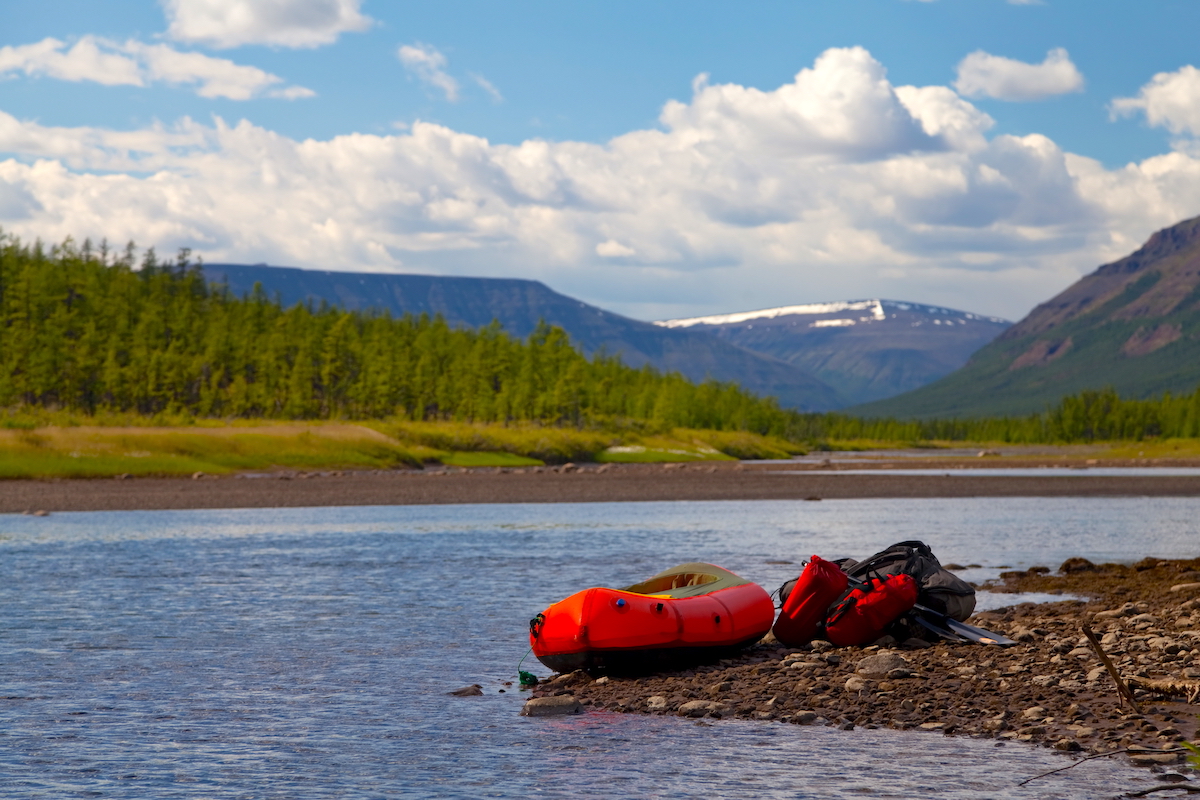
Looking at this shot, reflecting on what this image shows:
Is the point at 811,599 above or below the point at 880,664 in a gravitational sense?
above

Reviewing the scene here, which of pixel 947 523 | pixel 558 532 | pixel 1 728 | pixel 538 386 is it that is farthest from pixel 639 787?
pixel 538 386

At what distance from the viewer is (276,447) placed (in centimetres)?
9094

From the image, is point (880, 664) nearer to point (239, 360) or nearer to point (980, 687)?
point (980, 687)

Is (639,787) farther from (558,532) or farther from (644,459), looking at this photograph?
(644,459)

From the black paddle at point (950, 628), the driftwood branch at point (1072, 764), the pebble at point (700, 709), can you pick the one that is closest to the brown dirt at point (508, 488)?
the black paddle at point (950, 628)

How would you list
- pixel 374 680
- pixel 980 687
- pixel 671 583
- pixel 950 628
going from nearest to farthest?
1. pixel 980 687
2. pixel 374 680
3. pixel 950 628
4. pixel 671 583

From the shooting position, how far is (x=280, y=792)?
12039 millimetres

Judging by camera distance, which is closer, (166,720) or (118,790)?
(118,790)

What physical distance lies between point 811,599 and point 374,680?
773cm

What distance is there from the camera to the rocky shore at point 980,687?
13.9m

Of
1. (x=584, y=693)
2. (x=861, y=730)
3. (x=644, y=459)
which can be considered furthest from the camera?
(x=644, y=459)

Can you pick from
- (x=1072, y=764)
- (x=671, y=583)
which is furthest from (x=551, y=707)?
(x=1072, y=764)

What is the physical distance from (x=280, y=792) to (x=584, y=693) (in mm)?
6096

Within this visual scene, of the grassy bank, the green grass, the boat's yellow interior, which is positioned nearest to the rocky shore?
the boat's yellow interior
